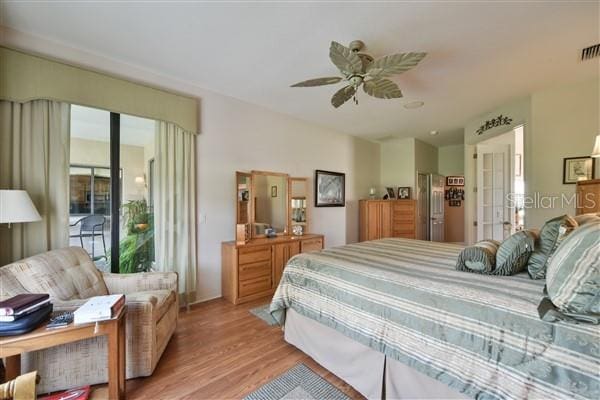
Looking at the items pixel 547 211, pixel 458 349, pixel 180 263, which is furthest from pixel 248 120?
pixel 547 211

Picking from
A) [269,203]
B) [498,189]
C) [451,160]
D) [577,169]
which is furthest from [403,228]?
[269,203]

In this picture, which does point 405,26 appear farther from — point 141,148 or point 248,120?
point 141,148

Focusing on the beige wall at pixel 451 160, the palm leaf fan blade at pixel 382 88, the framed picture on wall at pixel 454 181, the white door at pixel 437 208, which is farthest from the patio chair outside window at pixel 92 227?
the framed picture on wall at pixel 454 181

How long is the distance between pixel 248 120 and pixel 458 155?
5.57m

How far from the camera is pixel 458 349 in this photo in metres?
1.25

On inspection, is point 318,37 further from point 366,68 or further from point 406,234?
point 406,234

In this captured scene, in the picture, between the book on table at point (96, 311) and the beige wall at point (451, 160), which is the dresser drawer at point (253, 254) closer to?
the book on table at point (96, 311)

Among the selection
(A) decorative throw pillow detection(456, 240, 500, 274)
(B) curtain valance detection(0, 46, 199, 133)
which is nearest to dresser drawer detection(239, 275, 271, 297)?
(B) curtain valance detection(0, 46, 199, 133)

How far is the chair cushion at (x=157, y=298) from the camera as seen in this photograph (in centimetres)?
188

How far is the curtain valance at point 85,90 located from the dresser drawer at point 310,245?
220 centimetres

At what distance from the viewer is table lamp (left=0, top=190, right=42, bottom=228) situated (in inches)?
68.1

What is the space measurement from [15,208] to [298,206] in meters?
3.19

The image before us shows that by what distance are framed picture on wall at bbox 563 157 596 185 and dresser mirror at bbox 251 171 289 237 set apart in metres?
3.68

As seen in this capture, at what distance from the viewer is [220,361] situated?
204cm
